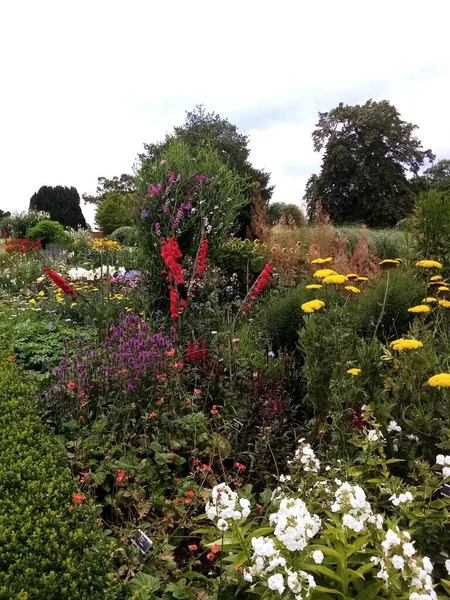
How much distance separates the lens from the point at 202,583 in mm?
2244

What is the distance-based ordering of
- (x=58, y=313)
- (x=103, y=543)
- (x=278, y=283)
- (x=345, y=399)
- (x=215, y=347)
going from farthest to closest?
(x=278, y=283), (x=58, y=313), (x=215, y=347), (x=345, y=399), (x=103, y=543)

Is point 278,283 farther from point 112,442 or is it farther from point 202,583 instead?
point 202,583

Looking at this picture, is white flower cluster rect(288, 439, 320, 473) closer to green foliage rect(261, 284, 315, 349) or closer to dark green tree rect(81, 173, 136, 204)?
green foliage rect(261, 284, 315, 349)

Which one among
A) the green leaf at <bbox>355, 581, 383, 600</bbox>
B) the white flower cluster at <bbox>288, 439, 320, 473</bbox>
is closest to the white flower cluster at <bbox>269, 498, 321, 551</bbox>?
the green leaf at <bbox>355, 581, 383, 600</bbox>

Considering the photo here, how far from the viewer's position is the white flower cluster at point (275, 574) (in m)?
1.55

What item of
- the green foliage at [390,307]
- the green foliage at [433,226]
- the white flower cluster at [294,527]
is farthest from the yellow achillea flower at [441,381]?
the green foliage at [433,226]

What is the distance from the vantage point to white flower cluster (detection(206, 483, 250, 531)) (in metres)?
1.76

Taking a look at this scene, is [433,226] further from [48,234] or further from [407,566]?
[48,234]

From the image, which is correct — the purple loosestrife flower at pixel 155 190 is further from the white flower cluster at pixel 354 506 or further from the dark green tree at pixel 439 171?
the dark green tree at pixel 439 171

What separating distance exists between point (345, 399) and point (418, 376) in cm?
45

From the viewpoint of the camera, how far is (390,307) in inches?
201

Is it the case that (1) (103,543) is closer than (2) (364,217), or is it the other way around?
(1) (103,543)

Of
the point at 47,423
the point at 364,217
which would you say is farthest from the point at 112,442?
the point at 364,217

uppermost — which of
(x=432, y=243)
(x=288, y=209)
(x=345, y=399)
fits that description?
(x=288, y=209)
